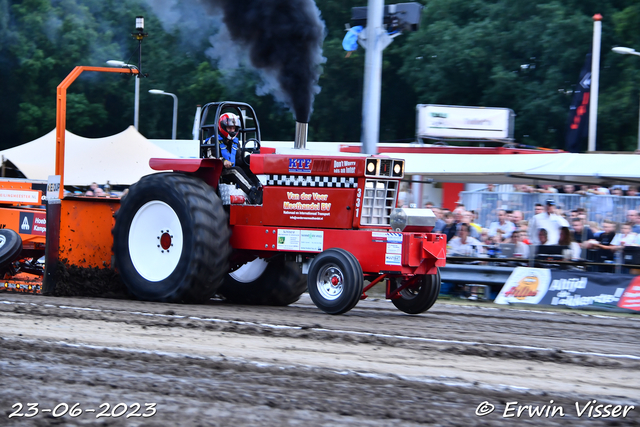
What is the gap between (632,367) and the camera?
5973 millimetres

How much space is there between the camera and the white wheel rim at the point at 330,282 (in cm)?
843

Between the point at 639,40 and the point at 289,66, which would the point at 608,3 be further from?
the point at 289,66

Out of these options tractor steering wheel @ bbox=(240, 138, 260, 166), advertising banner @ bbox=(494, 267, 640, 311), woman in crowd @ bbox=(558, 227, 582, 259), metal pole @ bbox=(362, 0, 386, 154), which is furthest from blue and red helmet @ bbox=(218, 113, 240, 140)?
woman in crowd @ bbox=(558, 227, 582, 259)

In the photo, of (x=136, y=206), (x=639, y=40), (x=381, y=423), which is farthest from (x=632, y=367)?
(x=639, y=40)

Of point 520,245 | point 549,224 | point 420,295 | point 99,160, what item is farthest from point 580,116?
point 420,295

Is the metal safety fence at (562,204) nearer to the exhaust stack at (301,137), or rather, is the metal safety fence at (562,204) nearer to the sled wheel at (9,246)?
the exhaust stack at (301,137)

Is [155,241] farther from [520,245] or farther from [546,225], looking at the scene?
[546,225]

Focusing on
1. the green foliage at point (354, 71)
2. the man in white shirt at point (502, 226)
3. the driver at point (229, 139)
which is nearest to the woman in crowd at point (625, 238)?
the man in white shirt at point (502, 226)

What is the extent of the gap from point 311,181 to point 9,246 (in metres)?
3.68

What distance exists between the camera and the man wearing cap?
12.6 metres

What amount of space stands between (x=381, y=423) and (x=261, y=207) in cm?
518

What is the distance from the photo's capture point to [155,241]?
9.43m

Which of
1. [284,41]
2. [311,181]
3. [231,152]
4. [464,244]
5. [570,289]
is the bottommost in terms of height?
[570,289]

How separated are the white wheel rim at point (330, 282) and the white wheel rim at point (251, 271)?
1660 millimetres
